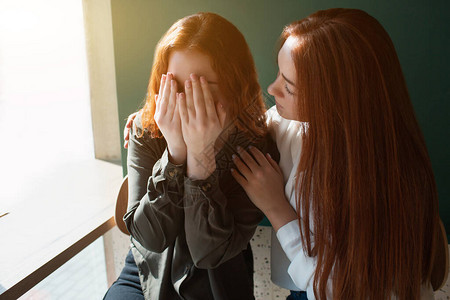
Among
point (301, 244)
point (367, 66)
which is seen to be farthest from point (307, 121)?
point (301, 244)

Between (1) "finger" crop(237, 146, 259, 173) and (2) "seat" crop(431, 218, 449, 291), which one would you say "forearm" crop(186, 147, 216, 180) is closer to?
(1) "finger" crop(237, 146, 259, 173)

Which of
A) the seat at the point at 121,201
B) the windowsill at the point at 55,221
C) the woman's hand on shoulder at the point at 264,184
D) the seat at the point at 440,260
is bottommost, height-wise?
the windowsill at the point at 55,221

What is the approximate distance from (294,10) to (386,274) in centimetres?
77

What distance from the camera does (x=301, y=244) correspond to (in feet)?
2.50

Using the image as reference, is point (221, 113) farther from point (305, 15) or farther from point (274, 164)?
point (305, 15)

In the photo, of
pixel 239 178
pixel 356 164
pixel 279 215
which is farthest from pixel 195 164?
pixel 356 164

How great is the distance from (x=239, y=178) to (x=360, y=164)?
29 cm

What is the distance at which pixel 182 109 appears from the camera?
0.76 m

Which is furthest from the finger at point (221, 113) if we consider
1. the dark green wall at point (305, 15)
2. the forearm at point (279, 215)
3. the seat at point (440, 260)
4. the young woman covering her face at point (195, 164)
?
the seat at point (440, 260)

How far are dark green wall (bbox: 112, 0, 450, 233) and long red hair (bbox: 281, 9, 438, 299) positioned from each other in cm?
37

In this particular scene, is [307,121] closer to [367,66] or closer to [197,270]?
[367,66]

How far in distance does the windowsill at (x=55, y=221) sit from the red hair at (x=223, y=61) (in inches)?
18.2

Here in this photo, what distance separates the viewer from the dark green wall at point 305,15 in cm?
96

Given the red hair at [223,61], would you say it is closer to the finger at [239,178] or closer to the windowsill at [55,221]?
the finger at [239,178]
